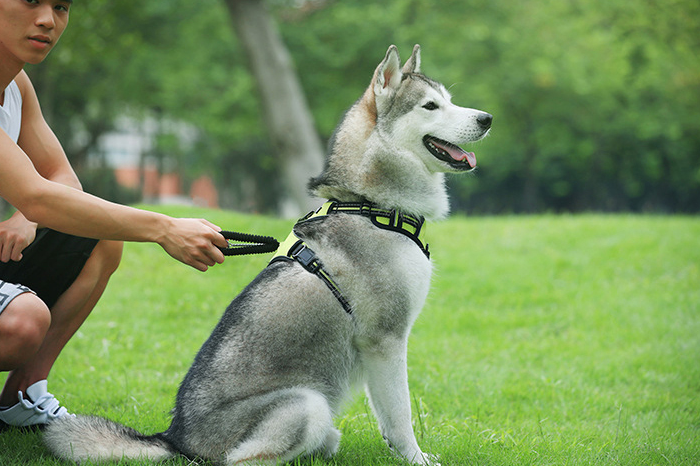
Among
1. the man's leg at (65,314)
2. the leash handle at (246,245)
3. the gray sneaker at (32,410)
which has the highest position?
the leash handle at (246,245)

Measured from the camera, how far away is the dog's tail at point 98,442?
2820mm

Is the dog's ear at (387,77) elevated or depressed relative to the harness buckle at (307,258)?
elevated

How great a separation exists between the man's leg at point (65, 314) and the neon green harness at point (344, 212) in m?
0.96

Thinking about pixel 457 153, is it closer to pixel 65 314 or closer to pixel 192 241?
pixel 192 241

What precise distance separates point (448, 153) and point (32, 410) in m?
2.61

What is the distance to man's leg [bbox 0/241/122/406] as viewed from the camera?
3369mm

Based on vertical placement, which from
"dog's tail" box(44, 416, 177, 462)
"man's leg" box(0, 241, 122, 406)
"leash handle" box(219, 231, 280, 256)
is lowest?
"dog's tail" box(44, 416, 177, 462)

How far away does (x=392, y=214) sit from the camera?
10.6ft

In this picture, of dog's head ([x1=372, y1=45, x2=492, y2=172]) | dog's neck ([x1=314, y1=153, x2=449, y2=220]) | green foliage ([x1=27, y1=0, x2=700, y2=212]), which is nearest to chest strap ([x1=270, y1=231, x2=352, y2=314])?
dog's neck ([x1=314, y1=153, x2=449, y2=220])

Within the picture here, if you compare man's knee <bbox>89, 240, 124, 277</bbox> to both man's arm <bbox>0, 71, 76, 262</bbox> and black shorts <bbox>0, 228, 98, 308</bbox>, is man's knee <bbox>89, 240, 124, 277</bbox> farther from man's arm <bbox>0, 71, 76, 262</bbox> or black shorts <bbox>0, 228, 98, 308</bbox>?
man's arm <bbox>0, 71, 76, 262</bbox>

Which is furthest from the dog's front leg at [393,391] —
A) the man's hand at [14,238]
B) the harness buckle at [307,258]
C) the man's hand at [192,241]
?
the man's hand at [14,238]

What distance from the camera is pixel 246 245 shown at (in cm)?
295

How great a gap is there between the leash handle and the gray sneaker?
1397 millimetres

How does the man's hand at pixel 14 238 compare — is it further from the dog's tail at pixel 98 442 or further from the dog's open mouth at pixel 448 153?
the dog's open mouth at pixel 448 153
